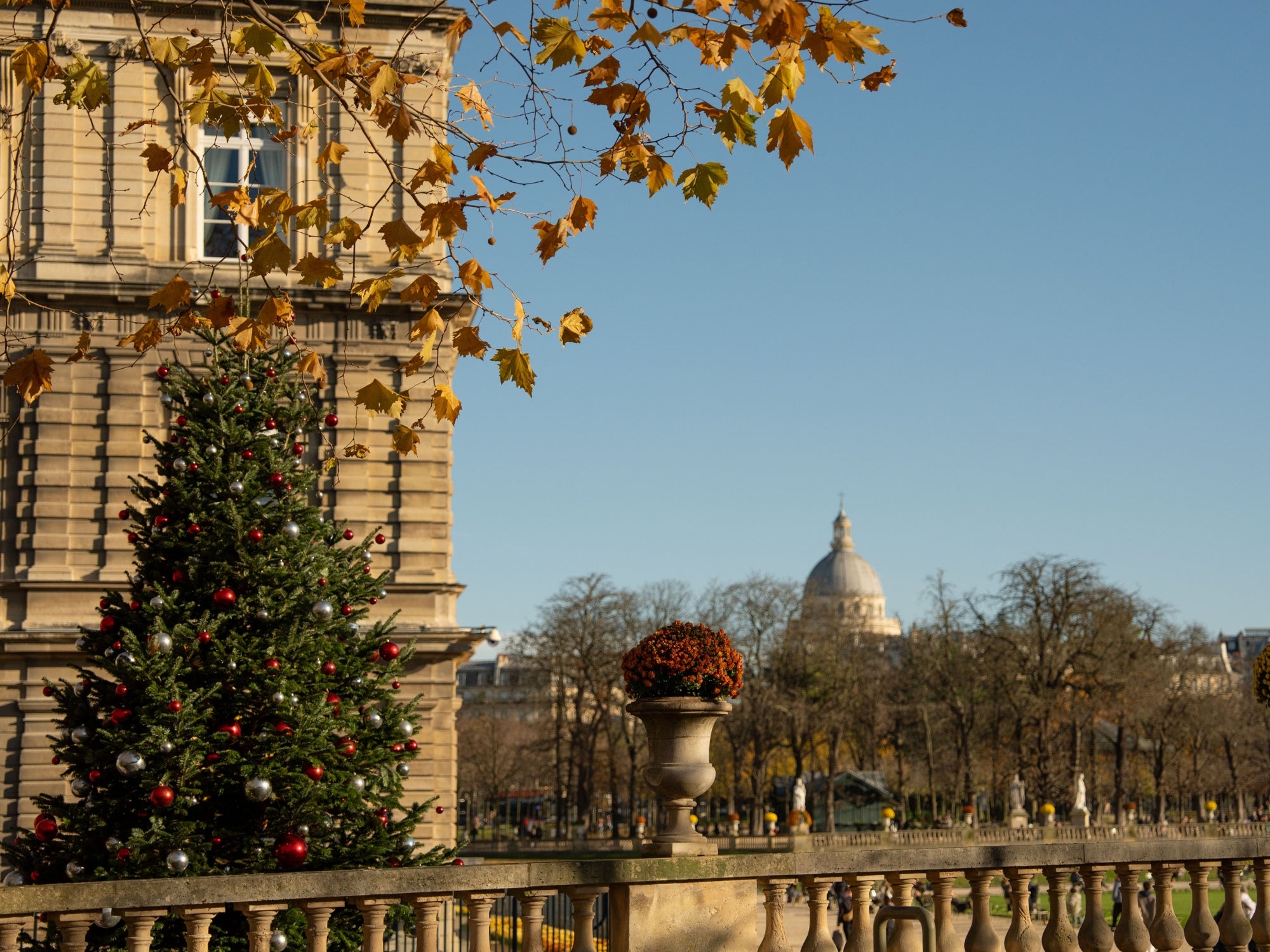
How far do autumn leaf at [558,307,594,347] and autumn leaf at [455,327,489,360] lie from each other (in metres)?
0.50

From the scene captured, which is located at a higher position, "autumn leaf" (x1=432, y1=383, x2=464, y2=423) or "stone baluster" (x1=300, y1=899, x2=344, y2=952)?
"autumn leaf" (x1=432, y1=383, x2=464, y2=423)

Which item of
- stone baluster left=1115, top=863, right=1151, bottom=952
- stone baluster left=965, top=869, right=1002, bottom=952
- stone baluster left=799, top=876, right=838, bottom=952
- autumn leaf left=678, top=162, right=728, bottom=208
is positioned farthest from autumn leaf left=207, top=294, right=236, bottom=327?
stone baluster left=1115, top=863, right=1151, bottom=952

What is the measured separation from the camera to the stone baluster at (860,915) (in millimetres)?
7984

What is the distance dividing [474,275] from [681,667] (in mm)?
2656

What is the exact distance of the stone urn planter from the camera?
29.4 ft

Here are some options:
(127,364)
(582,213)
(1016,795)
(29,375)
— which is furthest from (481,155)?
(1016,795)

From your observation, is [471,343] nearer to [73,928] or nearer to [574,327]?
[574,327]

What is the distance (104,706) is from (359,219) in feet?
44.4

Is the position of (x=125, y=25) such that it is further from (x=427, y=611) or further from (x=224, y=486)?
(x=224, y=486)

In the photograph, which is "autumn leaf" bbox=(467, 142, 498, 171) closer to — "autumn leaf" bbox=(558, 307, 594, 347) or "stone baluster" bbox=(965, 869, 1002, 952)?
"autumn leaf" bbox=(558, 307, 594, 347)

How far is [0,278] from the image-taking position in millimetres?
8219

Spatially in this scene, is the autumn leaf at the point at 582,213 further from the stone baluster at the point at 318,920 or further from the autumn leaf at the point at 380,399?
the stone baluster at the point at 318,920

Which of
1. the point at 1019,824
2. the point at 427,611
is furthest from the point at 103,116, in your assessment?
the point at 1019,824

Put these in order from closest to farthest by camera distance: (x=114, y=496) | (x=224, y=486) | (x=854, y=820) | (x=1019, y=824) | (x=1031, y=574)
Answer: (x=224, y=486) → (x=114, y=496) → (x=1019, y=824) → (x=1031, y=574) → (x=854, y=820)
